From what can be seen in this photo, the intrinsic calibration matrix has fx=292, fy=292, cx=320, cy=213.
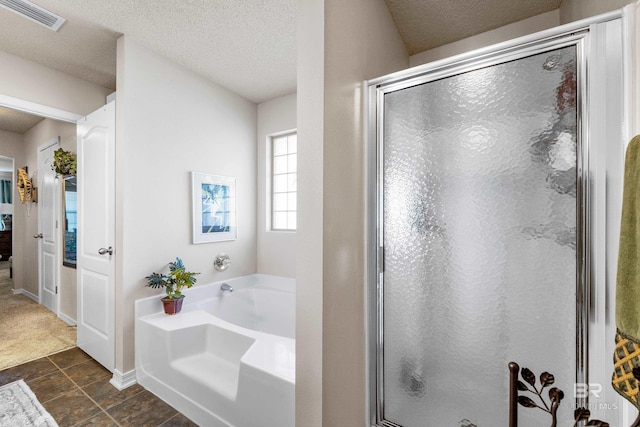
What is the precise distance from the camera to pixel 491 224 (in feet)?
3.79

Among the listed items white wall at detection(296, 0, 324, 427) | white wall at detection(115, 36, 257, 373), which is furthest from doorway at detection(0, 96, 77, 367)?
white wall at detection(296, 0, 324, 427)

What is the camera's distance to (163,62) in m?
2.42

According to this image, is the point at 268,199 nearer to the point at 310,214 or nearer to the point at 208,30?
the point at 208,30

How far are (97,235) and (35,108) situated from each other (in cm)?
120

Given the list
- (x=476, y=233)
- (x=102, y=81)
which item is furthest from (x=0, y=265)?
(x=476, y=233)

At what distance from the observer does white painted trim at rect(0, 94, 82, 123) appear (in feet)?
7.55

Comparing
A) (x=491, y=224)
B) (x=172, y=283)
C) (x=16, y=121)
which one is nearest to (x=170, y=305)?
(x=172, y=283)

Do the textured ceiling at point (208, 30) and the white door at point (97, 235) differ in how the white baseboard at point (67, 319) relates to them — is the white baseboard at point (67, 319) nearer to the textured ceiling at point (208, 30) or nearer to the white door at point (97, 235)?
the white door at point (97, 235)

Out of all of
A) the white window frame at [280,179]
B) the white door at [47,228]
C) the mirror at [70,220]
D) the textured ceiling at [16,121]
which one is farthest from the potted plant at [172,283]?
the textured ceiling at [16,121]

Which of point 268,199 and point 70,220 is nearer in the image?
point 70,220

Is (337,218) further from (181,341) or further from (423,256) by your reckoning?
(181,341)

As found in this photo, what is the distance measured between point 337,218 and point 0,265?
908cm

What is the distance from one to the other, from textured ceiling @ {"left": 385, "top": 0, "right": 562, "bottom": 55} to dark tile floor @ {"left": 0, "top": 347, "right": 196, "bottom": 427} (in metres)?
2.81

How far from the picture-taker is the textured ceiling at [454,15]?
66.4 inches
